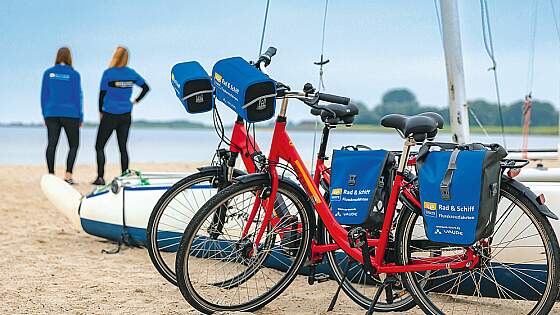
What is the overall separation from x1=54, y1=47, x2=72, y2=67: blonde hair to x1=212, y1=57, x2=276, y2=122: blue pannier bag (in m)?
6.26

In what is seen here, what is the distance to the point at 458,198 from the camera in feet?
12.2

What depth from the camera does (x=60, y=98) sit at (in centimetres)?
1020

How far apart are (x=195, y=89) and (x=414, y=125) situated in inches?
42.5

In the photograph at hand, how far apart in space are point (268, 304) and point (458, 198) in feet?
4.11

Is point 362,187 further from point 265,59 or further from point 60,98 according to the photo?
point 60,98

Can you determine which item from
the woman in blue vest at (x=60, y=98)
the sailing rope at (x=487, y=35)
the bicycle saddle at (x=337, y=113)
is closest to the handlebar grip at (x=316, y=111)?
the bicycle saddle at (x=337, y=113)

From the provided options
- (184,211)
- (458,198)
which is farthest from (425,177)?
(184,211)

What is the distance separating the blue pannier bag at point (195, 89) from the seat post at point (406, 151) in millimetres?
992

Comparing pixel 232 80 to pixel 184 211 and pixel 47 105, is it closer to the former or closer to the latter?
pixel 184 211

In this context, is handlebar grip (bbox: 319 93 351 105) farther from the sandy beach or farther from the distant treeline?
the distant treeline

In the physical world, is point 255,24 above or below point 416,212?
above

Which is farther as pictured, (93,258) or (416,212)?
(93,258)

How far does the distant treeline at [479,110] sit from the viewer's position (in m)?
8.24

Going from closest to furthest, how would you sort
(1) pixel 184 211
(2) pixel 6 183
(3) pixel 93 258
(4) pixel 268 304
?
(4) pixel 268 304 < (1) pixel 184 211 < (3) pixel 93 258 < (2) pixel 6 183
